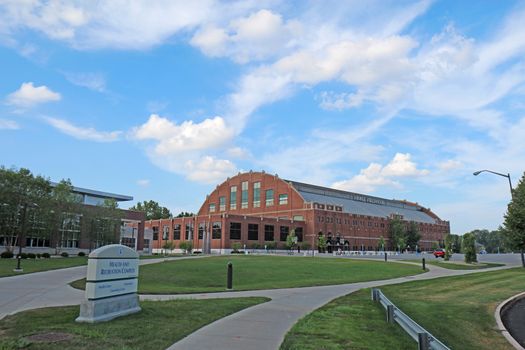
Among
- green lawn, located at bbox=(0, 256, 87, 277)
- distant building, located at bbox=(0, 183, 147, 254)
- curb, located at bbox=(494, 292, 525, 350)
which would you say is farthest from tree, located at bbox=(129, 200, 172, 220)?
curb, located at bbox=(494, 292, 525, 350)

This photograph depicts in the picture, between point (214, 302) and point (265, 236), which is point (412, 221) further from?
point (214, 302)

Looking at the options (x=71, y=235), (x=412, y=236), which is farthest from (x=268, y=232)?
(x=412, y=236)

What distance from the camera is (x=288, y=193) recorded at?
10294 cm

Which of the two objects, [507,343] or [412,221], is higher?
[412,221]

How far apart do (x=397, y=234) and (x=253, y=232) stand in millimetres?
44033

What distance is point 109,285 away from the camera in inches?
385

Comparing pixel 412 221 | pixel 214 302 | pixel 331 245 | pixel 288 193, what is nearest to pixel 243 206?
pixel 288 193

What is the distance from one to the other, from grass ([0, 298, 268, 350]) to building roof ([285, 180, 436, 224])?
9212cm

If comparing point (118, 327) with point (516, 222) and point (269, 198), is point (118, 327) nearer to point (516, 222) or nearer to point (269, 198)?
point (516, 222)

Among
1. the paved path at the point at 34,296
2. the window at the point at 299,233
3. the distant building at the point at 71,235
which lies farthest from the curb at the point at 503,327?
the window at the point at 299,233

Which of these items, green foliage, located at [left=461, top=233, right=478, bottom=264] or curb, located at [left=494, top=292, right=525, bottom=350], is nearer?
curb, located at [left=494, top=292, right=525, bottom=350]

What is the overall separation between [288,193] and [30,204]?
63.1 meters

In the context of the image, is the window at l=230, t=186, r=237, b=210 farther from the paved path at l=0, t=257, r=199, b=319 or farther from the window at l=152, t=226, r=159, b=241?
the paved path at l=0, t=257, r=199, b=319

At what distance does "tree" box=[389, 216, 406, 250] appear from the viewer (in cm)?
11124
